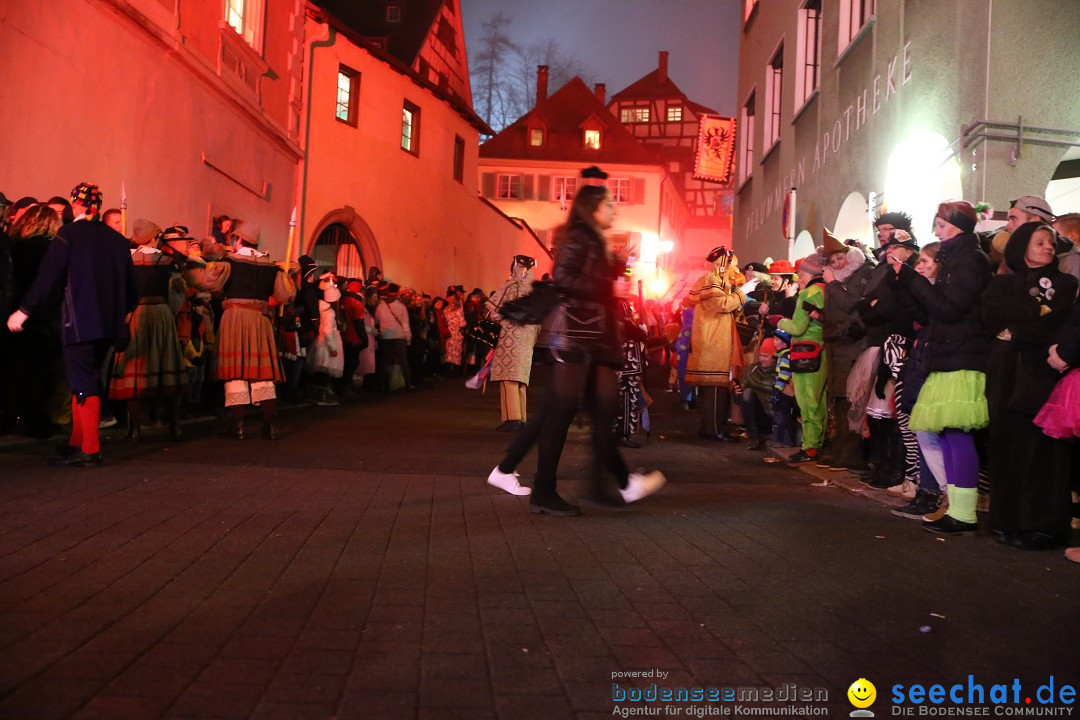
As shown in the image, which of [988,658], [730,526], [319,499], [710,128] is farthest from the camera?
[710,128]

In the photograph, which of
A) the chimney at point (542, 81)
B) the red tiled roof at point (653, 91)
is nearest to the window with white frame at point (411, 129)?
the chimney at point (542, 81)

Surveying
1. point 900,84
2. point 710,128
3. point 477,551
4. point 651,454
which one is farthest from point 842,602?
point 710,128

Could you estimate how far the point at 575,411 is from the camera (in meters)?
6.47

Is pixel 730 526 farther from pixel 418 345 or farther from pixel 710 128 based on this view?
pixel 710 128

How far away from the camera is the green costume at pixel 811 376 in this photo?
32.1 ft

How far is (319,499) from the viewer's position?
6.79 metres

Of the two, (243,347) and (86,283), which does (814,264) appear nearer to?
(243,347)

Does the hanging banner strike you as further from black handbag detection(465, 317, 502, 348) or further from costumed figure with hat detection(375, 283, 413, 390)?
black handbag detection(465, 317, 502, 348)

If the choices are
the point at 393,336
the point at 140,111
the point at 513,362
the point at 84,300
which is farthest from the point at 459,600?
the point at 393,336

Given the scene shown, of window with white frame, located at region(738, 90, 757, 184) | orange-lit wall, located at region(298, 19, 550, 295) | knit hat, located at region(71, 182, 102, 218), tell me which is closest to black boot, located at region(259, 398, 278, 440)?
knit hat, located at region(71, 182, 102, 218)

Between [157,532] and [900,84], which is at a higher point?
[900,84]

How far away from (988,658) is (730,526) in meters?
2.63

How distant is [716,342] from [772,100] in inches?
534

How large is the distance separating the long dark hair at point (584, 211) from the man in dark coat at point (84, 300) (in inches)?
148
